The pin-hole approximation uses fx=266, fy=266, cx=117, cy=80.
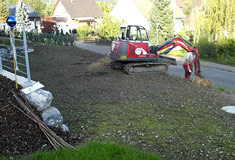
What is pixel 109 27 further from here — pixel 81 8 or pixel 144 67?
pixel 81 8

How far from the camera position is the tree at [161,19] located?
34.9 meters

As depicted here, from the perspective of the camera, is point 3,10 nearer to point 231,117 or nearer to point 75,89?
point 75,89

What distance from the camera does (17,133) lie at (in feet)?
16.6

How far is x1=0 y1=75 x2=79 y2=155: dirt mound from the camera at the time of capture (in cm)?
479

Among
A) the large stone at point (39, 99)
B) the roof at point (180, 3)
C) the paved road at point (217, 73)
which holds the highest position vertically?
the roof at point (180, 3)

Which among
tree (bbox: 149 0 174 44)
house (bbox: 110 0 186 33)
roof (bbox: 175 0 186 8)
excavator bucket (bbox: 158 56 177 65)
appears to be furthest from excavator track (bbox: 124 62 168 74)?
roof (bbox: 175 0 186 8)

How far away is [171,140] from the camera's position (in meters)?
5.85

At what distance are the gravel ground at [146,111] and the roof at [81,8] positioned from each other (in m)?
48.7

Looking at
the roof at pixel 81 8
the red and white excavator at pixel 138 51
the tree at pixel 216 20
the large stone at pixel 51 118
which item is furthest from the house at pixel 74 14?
the large stone at pixel 51 118

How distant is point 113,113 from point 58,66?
30.7 feet

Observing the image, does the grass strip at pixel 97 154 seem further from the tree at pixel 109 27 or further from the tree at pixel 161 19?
the tree at pixel 109 27

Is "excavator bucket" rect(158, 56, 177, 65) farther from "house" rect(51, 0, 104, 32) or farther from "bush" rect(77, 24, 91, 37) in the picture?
"house" rect(51, 0, 104, 32)

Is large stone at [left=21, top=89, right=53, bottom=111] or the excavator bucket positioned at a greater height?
large stone at [left=21, top=89, right=53, bottom=111]

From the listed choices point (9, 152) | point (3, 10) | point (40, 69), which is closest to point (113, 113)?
point (9, 152)
